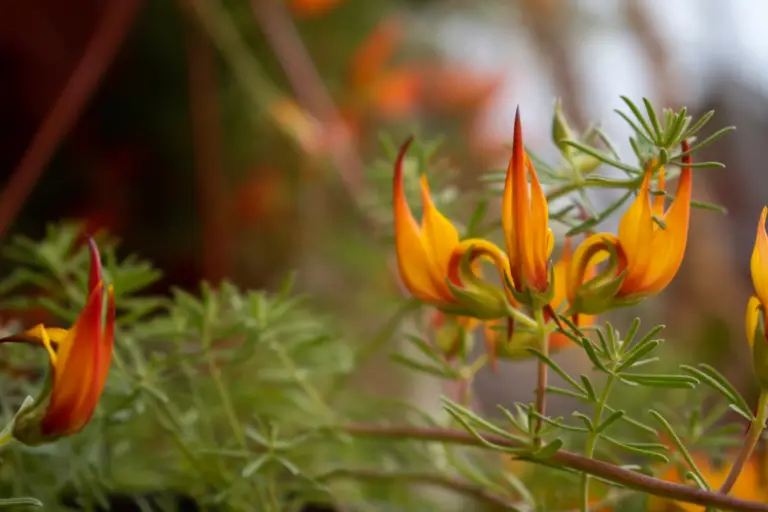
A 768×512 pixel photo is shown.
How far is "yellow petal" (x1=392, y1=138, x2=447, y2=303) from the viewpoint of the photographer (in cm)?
23

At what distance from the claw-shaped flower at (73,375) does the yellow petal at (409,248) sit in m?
0.09

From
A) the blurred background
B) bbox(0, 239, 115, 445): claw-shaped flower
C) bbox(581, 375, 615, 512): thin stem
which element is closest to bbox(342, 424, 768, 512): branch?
bbox(581, 375, 615, 512): thin stem

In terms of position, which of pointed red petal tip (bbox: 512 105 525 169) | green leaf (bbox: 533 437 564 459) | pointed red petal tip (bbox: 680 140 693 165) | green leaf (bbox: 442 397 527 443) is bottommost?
green leaf (bbox: 533 437 564 459)

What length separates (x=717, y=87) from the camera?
95 cm

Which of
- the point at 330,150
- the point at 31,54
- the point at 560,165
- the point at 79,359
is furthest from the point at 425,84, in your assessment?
the point at 79,359

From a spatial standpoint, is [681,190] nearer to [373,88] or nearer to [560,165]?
[560,165]

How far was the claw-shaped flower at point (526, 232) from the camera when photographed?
0.68 feet

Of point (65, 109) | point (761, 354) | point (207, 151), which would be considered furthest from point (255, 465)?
point (207, 151)

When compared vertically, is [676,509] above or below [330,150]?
below

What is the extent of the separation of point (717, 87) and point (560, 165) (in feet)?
2.55

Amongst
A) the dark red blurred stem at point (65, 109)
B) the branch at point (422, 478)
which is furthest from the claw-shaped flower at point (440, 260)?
the dark red blurred stem at point (65, 109)

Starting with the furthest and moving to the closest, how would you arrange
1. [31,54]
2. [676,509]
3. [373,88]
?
1. [373,88]
2. [31,54]
3. [676,509]

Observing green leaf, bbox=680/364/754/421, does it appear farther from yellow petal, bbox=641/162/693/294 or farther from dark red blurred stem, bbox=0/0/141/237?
dark red blurred stem, bbox=0/0/141/237

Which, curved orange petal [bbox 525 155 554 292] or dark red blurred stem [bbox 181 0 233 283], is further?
dark red blurred stem [bbox 181 0 233 283]
